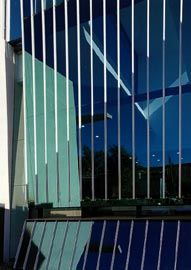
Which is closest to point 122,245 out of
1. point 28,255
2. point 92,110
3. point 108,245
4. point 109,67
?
point 108,245

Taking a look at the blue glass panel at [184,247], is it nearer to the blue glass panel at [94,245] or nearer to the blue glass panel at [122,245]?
the blue glass panel at [122,245]

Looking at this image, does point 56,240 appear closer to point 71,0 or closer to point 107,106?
point 107,106

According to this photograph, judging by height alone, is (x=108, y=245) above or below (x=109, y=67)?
below

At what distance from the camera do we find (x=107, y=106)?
17656 mm

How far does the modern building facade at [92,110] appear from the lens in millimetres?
16281

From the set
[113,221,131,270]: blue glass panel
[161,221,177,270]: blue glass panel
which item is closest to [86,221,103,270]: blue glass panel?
[113,221,131,270]: blue glass panel

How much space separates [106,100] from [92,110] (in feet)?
2.23

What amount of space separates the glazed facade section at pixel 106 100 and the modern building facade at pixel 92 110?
0.03 meters

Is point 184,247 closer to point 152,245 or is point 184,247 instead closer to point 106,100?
point 152,245

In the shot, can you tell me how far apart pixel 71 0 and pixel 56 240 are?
28.6ft

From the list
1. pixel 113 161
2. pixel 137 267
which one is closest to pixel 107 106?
pixel 113 161

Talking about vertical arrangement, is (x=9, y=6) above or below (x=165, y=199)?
above

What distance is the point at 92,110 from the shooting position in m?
18.0

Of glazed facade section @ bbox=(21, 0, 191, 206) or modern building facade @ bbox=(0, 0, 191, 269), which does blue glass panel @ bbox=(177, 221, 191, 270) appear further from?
glazed facade section @ bbox=(21, 0, 191, 206)
